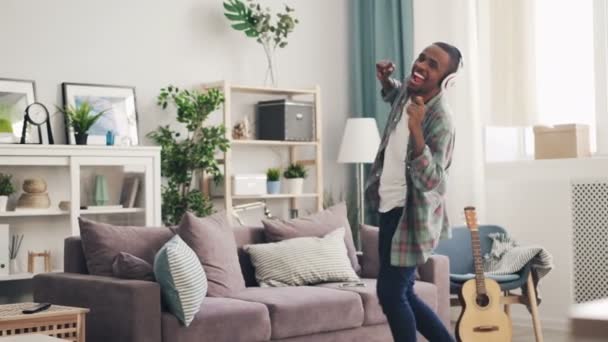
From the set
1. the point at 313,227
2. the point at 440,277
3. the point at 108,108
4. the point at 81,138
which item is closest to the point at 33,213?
the point at 81,138

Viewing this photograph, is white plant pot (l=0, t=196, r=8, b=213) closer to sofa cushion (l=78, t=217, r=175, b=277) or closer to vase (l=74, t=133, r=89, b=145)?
vase (l=74, t=133, r=89, b=145)

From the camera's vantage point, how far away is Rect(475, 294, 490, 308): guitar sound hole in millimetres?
4520

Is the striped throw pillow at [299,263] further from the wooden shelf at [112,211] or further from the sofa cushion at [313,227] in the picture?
the wooden shelf at [112,211]

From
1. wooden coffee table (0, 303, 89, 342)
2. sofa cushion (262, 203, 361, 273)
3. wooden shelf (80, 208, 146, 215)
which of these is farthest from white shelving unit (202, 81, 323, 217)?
wooden coffee table (0, 303, 89, 342)

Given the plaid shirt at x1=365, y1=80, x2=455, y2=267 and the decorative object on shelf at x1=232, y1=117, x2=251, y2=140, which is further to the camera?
the decorative object on shelf at x1=232, y1=117, x2=251, y2=140

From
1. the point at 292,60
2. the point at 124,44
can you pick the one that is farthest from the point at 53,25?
the point at 292,60

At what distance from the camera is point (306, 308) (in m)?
3.98

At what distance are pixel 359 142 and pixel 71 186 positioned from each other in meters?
2.03

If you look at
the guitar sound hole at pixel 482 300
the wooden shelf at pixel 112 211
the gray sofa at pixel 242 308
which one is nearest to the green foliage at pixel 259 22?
the wooden shelf at pixel 112 211

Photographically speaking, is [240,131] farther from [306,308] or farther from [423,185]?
[423,185]

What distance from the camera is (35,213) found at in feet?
15.2

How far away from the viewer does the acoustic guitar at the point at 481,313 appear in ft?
14.7

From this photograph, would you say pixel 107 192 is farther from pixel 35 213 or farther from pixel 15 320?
pixel 15 320

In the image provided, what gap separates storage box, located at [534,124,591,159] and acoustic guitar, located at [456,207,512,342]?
1.14 meters
